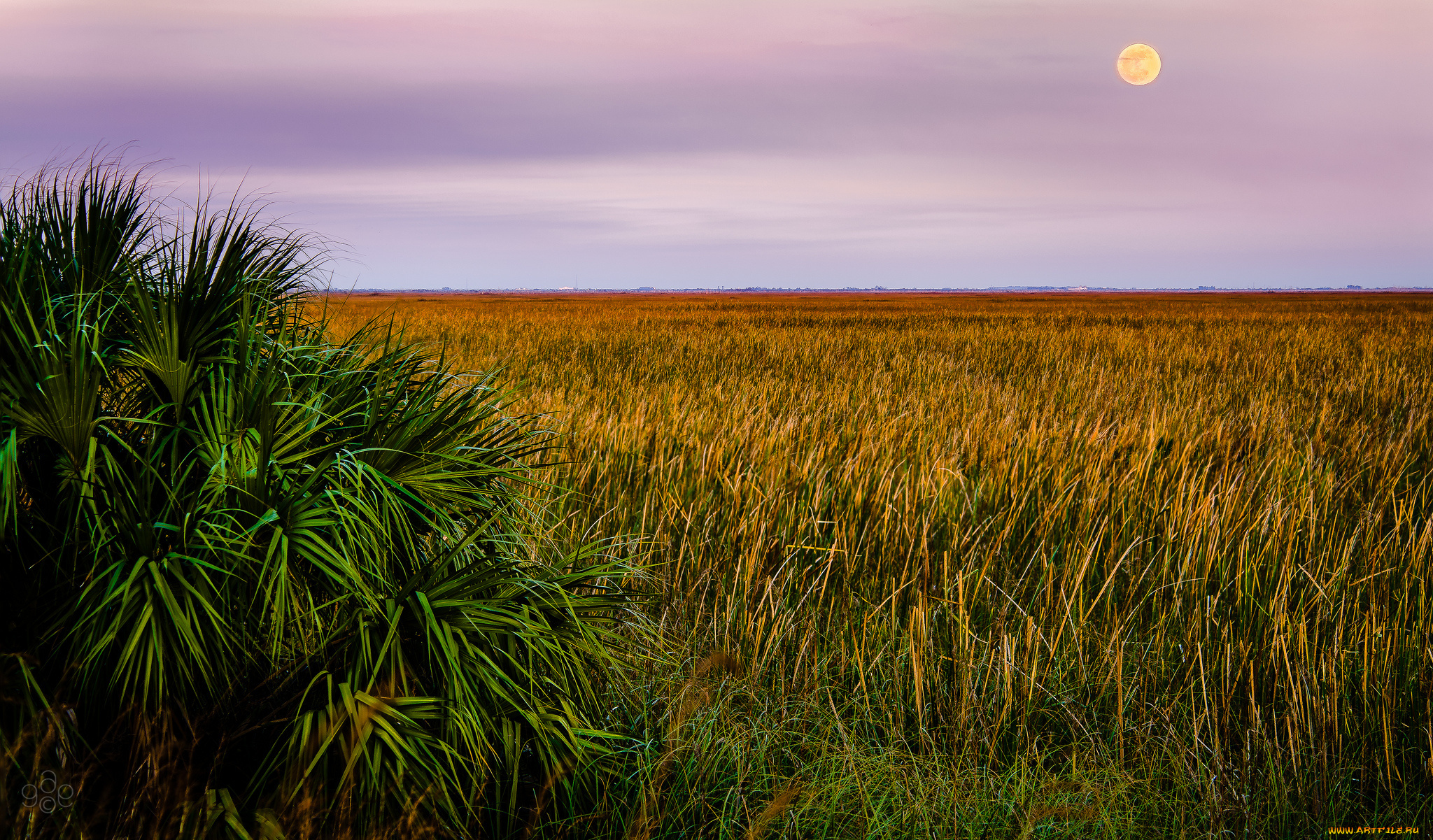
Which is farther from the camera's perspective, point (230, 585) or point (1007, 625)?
Result: point (1007, 625)

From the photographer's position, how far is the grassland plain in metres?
1.85

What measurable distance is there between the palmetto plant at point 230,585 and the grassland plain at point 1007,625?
321mm

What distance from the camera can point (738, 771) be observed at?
1.81 m

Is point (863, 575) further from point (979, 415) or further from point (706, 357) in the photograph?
point (706, 357)

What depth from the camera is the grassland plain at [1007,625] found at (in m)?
1.85

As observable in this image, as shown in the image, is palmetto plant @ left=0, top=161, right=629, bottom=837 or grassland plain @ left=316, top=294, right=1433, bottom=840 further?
grassland plain @ left=316, top=294, right=1433, bottom=840

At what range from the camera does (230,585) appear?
1.35 metres

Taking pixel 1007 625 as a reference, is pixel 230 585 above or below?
above

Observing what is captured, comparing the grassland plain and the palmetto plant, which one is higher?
the palmetto plant

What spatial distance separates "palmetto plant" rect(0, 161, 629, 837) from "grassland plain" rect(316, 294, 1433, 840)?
0.32m

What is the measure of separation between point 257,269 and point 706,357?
9.17 m

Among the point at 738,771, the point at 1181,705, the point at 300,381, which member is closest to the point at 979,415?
the point at 1181,705

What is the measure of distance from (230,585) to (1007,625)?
7.53 ft

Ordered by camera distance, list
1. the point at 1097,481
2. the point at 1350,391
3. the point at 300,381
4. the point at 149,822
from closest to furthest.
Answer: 1. the point at 149,822
2. the point at 300,381
3. the point at 1097,481
4. the point at 1350,391
